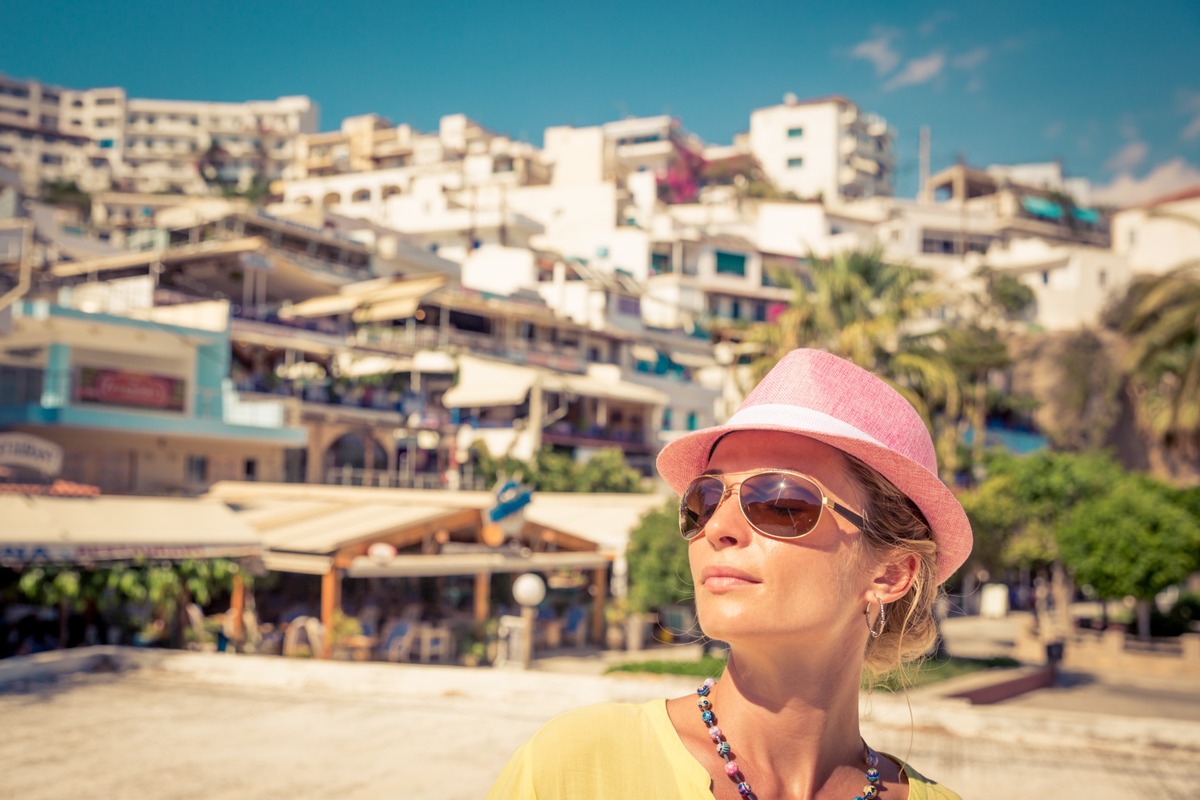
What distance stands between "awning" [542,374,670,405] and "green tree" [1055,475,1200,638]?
17673 millimetres

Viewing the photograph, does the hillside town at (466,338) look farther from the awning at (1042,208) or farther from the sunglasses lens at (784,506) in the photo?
the sunglasses lens at (784,506)

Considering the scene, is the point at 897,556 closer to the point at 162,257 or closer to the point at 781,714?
the point at 781,714

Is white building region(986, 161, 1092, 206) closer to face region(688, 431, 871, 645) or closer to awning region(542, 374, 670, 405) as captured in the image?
awning region(542, 374, 670, 405)

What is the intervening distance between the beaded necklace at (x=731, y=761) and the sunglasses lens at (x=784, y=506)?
0.29 m

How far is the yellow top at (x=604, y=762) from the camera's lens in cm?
176

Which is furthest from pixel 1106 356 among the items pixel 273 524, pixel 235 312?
pixel 273 524

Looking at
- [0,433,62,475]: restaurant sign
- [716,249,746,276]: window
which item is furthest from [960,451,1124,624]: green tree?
[716,249,746,276]: window

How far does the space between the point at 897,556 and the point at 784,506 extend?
13.1 inches

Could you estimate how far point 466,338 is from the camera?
41.5 metres

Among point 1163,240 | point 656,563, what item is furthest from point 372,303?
point 1163,240

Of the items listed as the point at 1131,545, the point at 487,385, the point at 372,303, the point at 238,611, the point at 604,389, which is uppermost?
the point at 372,303

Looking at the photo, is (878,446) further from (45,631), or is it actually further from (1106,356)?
(1106,356)

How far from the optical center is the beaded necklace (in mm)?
1886

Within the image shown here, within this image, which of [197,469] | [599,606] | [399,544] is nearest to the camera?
[399,544]
